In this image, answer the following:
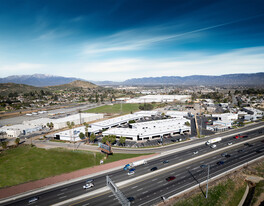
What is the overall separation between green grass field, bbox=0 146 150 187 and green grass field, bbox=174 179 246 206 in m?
24.6

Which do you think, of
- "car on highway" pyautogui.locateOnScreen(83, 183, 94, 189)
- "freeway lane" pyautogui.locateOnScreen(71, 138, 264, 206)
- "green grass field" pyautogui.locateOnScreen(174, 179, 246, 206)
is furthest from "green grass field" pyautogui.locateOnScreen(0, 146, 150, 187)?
"green grass field" pyautogui.locateOnScreen(174, 179, 246, 206)

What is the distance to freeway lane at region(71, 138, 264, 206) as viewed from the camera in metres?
33.7

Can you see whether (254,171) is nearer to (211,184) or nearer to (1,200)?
(211,184)

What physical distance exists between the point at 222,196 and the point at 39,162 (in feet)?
166

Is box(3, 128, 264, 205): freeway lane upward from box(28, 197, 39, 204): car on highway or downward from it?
downward

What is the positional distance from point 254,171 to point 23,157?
69.6m

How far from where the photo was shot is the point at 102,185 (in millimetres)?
38750

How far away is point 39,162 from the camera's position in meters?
51.0

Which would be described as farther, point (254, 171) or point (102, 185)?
point (254, 171)

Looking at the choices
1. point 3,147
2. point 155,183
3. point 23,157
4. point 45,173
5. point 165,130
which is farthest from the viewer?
point 165,130

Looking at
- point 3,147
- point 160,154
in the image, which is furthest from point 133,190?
point 3,147

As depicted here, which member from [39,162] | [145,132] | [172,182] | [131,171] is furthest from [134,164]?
[39,162]

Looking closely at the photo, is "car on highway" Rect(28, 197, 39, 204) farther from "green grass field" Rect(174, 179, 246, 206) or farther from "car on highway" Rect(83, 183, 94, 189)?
"green grass field" Rect(174, 179, 246, 206)

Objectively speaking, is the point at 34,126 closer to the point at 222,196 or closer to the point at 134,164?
the point at 134,164
